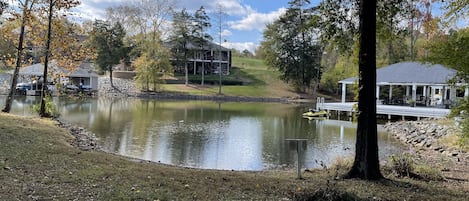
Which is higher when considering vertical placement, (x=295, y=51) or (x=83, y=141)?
(x=295, y=51)

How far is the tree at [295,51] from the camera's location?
53.0 meters

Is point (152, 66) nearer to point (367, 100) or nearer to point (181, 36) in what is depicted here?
point (181, 36)

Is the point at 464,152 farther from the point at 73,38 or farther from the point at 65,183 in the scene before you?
the point at 73,38

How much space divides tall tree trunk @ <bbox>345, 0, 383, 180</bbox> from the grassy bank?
349mm

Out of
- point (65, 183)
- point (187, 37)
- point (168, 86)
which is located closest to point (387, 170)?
point (65, 183)

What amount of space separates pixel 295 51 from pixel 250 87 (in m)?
7.58

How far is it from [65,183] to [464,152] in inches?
471

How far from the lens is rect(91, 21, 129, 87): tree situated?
47.5 meters

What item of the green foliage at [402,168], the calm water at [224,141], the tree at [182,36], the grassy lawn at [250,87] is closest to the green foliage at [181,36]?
the tree at [182,36]

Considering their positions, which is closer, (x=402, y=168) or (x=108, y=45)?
(x=402, y=168)

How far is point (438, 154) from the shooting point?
13539mm

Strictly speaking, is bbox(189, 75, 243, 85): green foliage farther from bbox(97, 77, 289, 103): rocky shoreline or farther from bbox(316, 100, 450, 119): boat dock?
bbox(316, 100, 450, 119): boat dock

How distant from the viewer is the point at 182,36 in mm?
53469

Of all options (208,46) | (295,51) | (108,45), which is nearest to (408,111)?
(295,51)
